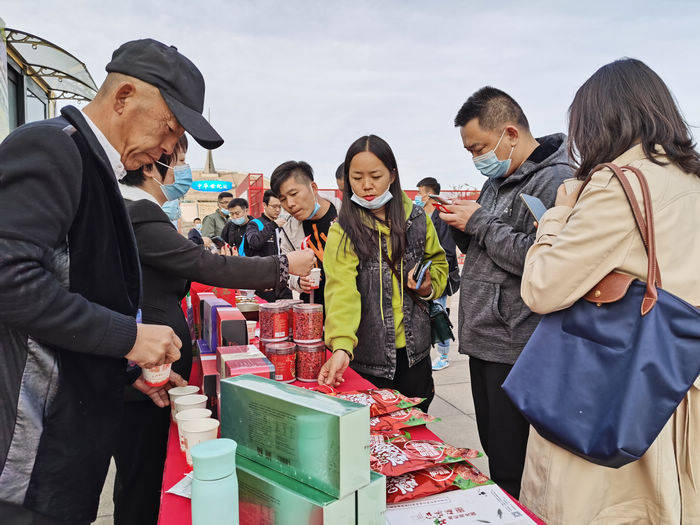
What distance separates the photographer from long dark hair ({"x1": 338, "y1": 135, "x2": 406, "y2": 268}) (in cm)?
193

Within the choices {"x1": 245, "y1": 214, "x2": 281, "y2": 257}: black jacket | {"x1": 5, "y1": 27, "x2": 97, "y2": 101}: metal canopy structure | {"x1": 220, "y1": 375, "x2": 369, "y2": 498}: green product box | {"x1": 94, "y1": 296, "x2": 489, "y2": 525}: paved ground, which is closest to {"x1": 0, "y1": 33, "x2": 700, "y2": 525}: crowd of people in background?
{"x1": 220, "y1": 375, "x2": 369, "y2": 498}: green product box

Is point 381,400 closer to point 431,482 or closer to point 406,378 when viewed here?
point 431,482

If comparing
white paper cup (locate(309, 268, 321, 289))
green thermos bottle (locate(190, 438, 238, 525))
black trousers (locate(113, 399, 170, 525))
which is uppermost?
Answer: white paper cup (locate(309, 268, 321, 289))

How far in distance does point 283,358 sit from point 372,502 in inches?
35.3

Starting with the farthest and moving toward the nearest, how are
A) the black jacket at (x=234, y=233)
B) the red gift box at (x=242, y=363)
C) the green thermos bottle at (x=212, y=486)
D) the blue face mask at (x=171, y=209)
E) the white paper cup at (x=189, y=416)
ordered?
the black jacket at (x=234, y=233) → the blue face mask at (x=171, y=209) → the red gift box at (x=242, y=363) → the white paper cup at (x=189, y=416) → the green thermos bottle at (x=212, y=486)

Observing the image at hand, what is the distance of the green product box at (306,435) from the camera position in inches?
29.1

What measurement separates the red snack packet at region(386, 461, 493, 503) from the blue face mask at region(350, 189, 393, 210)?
4.01ft

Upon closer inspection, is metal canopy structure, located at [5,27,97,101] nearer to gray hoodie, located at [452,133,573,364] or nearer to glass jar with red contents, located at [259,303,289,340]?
glass jar with red contents, located at [259,303,289,340]

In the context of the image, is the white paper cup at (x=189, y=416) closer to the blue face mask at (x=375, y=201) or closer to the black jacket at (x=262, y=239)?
the blue face mask at (x=375, y=201)

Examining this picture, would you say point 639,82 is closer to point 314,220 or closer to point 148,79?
point 148,79

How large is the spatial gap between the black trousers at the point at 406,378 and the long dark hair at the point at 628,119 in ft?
3.59

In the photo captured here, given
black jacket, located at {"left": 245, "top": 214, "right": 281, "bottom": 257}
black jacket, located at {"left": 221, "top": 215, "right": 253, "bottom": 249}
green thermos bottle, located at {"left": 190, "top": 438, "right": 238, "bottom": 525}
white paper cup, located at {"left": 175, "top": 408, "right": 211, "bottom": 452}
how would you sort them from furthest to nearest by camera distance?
1. black jacket, located at {"left": 221, "top": 215, "right": 253, "bottom": 249}
2. black jacket, located at {"left": 245, "top": 214, "right": 281, "bottom": 257}
3. white paper cup, located at {"left": 175, "top": 408, "right": 211, "bottom": 452}
4. green thermos bottle, located at {"left": 190, "top": 438, "right": 238, "bottom": 525}

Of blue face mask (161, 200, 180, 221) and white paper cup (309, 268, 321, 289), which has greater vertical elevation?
blue face mask (161, 200, 180, 221)

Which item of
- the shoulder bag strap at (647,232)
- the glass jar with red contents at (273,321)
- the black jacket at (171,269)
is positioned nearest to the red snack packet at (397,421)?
the glass jar with red contents at (273,321)
